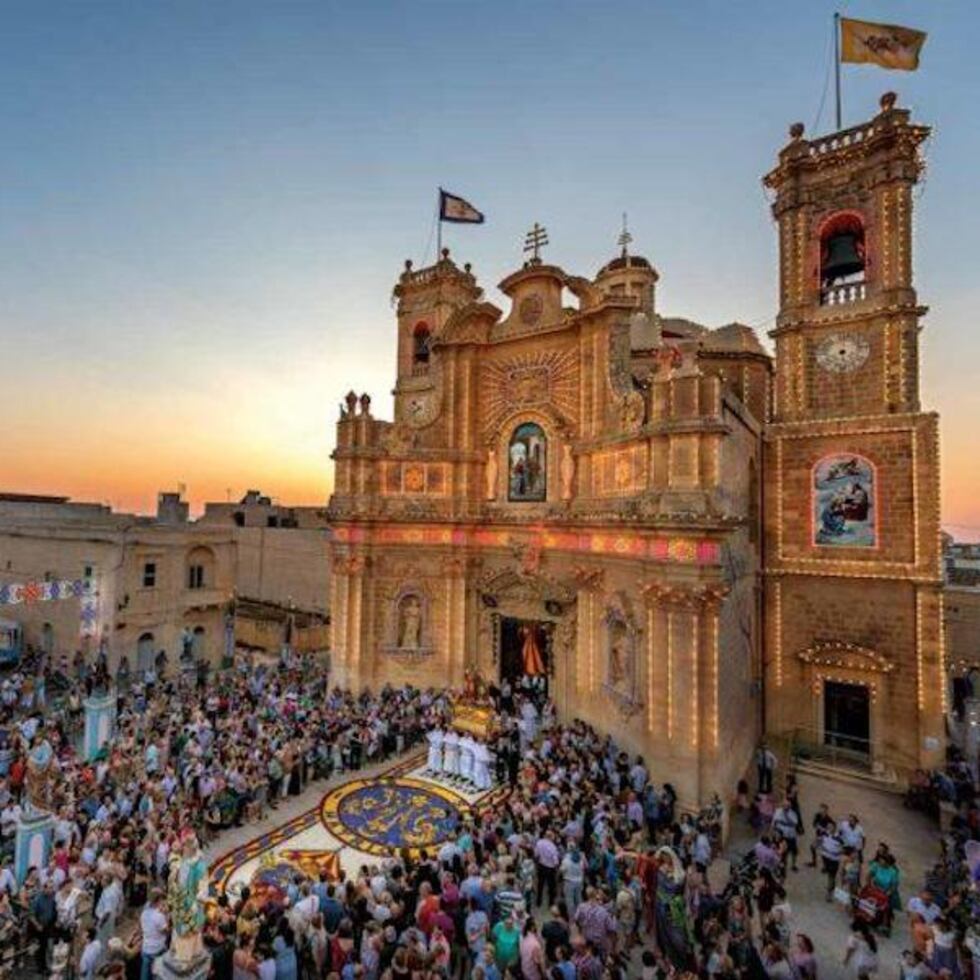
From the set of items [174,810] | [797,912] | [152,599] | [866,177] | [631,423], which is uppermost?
[866,177]

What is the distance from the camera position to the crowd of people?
8.48 m

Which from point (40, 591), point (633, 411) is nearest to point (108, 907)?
point (40, 591)

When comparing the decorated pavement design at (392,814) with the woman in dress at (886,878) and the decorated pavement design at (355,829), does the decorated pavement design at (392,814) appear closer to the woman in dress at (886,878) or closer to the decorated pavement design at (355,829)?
the decorated pavement design at (355,829)

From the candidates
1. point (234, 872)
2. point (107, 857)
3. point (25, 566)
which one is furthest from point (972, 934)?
point (25, 566)

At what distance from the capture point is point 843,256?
20.9 m

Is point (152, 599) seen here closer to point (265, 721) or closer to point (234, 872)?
point (265, 721)

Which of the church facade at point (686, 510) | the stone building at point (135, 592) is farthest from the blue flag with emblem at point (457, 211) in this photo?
the stone building at point (135, 592)

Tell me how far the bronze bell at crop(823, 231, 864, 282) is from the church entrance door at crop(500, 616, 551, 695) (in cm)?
1611

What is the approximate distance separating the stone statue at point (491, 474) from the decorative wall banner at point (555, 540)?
1401mm

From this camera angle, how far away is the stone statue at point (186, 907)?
8008mm

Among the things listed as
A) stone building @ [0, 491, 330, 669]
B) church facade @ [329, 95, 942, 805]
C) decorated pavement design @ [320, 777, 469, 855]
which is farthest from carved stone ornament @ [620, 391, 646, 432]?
stone building @ [0, 491, 330, 669]

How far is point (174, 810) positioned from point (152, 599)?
1744cm

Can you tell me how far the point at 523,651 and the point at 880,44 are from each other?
904 inches

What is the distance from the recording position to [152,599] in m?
27.6
